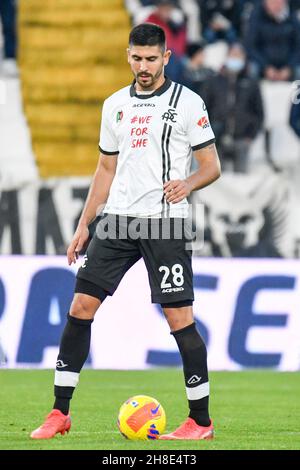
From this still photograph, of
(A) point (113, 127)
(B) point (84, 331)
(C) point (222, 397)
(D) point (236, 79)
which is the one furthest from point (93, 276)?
(D) point (236, 79)

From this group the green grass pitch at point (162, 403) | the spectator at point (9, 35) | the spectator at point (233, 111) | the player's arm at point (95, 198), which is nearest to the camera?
the green grass pitch at point (162, 403)

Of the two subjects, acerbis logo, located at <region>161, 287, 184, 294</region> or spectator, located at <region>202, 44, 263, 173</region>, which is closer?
acerbis logo, located at <region>161, 287, 184, 294</region>

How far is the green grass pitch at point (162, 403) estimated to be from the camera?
643 centimetres

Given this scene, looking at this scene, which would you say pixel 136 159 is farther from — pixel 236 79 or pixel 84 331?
pixel 236 79

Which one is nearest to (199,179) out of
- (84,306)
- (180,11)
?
(84,306)

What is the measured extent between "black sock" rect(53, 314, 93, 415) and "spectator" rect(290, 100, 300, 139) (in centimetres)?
859

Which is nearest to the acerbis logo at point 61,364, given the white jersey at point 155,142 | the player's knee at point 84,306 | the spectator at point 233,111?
the player's knee at point 84,306

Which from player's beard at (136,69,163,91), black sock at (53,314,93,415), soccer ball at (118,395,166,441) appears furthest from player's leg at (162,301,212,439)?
player's beard at (136,69,163,91)

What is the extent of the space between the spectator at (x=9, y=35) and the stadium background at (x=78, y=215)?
11cm

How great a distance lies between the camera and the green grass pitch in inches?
253

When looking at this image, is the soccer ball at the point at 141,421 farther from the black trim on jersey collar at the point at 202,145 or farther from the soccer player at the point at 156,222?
the black trim on jersey collar at the point at 202,145

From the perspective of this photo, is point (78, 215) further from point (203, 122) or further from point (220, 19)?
point (203, 122)

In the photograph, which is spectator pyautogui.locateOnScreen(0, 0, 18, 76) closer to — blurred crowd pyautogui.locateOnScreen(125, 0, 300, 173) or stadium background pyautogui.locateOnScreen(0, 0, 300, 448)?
stadium background pyautogui.locateOnScreen(0, 0, 300, 448)

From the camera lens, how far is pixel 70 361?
664 centimetres
